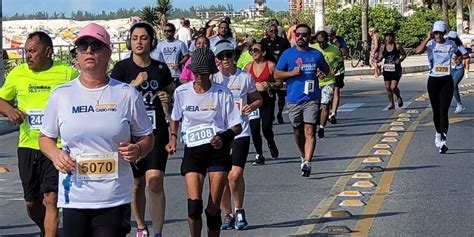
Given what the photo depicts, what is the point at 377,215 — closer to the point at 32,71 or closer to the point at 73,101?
the point at 32,71

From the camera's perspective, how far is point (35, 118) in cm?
815

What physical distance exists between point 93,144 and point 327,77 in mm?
11066

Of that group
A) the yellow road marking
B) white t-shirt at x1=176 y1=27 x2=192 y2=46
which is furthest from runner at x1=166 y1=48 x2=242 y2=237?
white t-shirt at x1=176 y1=27 x2=192 y2=46

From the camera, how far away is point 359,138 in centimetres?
1695

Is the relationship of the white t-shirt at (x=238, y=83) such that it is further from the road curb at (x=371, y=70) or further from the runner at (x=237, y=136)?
the road curb at (x=371, y=70)

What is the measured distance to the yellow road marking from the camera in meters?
9.34

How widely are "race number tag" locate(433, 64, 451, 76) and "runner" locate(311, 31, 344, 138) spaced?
204cm

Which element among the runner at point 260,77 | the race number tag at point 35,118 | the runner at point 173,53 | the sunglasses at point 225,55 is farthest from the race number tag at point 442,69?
the race number tag at point 35,118

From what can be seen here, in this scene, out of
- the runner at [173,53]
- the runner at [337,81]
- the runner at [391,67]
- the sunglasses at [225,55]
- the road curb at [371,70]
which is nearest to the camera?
the sunglasses at [225,55]

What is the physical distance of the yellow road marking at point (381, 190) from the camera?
934 centimetres

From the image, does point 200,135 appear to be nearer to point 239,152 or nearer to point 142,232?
point 142,232

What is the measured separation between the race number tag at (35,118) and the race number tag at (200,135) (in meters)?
1.18

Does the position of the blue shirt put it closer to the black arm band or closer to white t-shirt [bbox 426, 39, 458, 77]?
white t-shirt [bbox 426, 39, 458, 77]

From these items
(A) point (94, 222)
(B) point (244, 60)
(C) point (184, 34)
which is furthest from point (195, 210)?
(C) point (184, 34)
